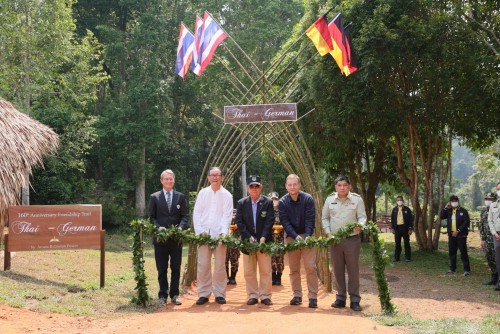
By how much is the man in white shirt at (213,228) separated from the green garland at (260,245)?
191 mm

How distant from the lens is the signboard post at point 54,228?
9.22 metres

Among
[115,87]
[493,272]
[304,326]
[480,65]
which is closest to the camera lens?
[304,326]

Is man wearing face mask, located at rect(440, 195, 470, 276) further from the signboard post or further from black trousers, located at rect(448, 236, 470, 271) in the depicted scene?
the signboard post

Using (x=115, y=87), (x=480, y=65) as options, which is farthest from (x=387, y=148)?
(x=115, y=87)

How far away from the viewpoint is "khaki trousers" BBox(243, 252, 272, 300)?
741 centimetres

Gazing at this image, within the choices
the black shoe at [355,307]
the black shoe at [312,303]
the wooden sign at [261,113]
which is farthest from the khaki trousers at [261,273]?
the wooden sign at [261,113]

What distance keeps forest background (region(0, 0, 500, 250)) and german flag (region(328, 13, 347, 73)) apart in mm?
640

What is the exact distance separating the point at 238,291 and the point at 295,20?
26429 millimetres

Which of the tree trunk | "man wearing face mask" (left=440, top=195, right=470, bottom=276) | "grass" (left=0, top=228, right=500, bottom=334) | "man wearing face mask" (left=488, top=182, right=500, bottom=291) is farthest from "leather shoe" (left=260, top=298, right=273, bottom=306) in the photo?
the tree trunk

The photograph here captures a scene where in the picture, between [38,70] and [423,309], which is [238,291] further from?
[38,70]

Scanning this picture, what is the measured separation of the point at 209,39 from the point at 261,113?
218 cm

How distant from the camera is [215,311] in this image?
273 inches

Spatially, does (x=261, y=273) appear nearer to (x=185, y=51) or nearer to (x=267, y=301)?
(x=267, y=301)

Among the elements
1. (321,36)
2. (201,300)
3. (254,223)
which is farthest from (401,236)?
(201,300)
